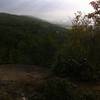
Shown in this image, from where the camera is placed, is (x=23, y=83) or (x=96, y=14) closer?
(x=23, y=83)

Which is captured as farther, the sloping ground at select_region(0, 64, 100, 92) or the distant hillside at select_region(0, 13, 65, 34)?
the distant hillside at select_region(0, 13, 65, 34)

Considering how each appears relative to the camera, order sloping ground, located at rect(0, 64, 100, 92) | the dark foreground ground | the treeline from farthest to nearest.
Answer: the treeline < sloping ground, located at rect(0, 64, 100, 92) < the dark foreground ground

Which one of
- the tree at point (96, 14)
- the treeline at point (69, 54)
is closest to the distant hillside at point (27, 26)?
the treeline at point (69, 54)

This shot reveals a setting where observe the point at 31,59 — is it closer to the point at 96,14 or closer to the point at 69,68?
the point at 96,14

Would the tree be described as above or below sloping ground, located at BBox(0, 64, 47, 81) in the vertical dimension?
above

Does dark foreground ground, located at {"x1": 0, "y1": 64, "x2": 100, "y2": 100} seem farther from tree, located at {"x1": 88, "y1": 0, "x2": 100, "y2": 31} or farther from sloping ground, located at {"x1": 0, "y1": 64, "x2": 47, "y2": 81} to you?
tree, located at {"x1": 88, "y1": 0, "x2": 100, "y2": 31}

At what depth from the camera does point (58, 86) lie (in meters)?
11.5

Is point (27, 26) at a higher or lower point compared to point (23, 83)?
higher

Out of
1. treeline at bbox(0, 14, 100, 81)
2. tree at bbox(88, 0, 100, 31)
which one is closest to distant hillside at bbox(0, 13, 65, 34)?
treeline at bbox(0, 14, 100, 81)

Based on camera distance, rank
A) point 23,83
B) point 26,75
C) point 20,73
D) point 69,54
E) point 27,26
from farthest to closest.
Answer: point 27,26
point 69,54
point 20,73
point 26,75
point 23,83

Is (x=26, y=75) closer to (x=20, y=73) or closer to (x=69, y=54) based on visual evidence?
(x=20, y=73)

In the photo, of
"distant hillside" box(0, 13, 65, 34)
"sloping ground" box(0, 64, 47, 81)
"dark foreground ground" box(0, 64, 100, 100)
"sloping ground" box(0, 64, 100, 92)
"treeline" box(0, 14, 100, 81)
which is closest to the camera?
"dark foreground ground" box(0, 64, 100, 100)

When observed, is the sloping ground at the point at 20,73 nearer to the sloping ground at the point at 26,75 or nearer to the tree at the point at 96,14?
the sloping ground at the point at 26,75

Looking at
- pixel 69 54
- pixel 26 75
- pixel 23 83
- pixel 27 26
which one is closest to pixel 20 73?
pixel 26 75
